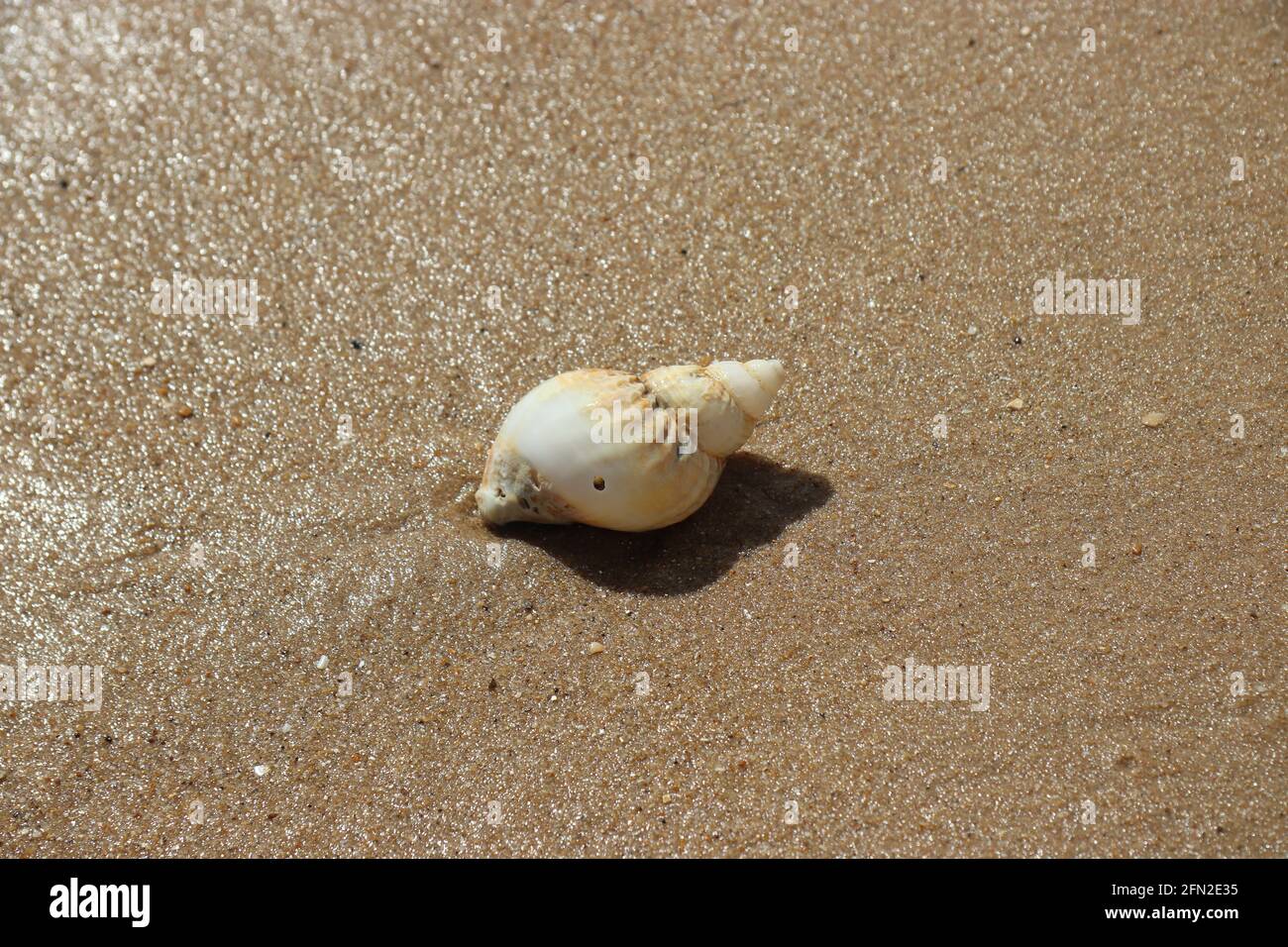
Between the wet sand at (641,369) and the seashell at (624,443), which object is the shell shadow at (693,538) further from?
the seashell at (624,443)

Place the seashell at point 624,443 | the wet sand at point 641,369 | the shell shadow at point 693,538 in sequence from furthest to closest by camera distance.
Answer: the shell shadow at point 693,538 → the seashell at point 624,443 → the wet sand at point 641,369

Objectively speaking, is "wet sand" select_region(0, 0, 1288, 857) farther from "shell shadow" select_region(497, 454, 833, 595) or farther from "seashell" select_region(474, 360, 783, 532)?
"seashell" select_region(474, 360, 783, 532)

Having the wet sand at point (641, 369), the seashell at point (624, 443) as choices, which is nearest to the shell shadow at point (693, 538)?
the wet sand at point (641, 369)

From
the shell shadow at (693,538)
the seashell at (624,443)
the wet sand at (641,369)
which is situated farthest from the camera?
the shell shadow at (693,538)

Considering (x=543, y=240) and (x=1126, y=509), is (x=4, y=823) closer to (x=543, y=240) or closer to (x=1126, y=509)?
(x=543, y=240)

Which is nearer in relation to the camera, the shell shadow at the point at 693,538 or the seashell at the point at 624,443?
the seashell at the point at 624,443

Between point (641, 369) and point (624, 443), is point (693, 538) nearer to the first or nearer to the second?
point (624, 443)

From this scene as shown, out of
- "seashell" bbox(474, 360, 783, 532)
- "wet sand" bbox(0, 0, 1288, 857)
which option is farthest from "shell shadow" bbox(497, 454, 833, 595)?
"seashell" bbox(474, 360, 783, 532)
